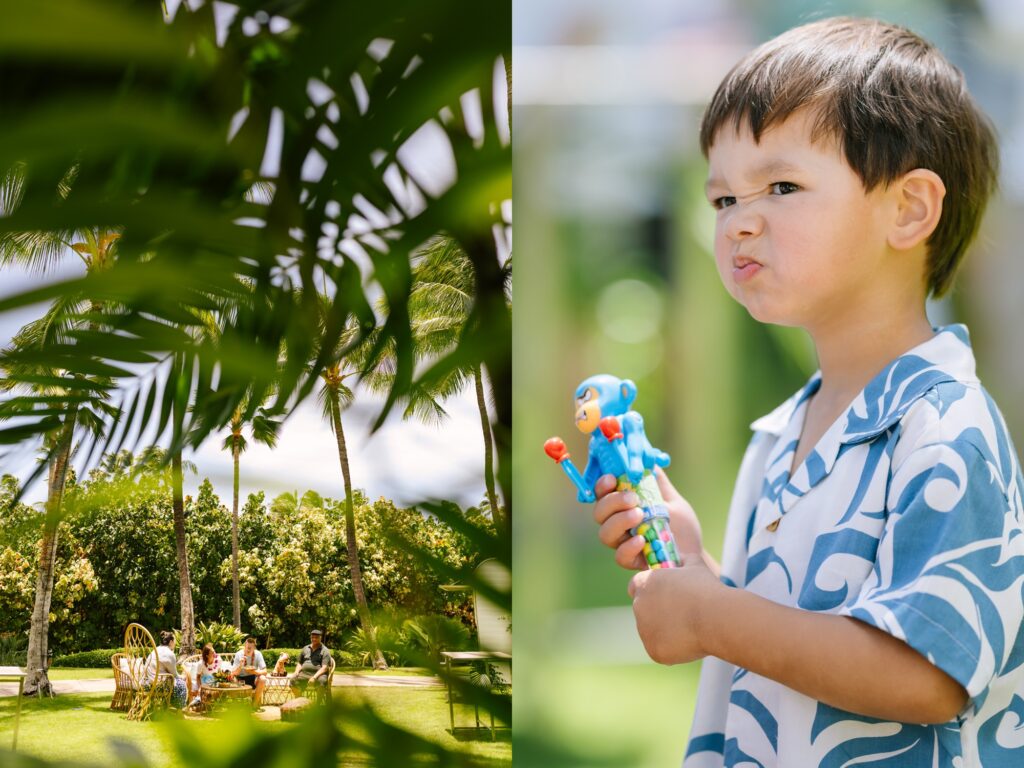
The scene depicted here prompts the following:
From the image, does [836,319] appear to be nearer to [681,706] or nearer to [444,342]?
[444,342]

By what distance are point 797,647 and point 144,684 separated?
34cm

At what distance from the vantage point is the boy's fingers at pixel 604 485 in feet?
Answer: 1.82

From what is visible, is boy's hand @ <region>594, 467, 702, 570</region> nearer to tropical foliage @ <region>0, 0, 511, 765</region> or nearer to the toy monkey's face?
the toy monkey's face

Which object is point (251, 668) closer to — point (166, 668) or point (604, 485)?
point (166, 668)

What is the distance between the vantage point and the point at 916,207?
1.90 ft

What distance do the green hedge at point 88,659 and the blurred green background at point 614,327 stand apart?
1.07 metres

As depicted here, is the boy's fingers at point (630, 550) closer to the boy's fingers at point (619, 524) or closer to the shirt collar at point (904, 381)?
the boy's fingers at point (619, 524)

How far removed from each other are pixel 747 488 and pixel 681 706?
2.37 feet

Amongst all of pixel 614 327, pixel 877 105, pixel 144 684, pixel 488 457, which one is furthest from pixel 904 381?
pixel 614 327

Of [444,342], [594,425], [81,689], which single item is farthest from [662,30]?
[81,689]

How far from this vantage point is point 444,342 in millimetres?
292

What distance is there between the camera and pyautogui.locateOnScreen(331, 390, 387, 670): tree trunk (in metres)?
0.26

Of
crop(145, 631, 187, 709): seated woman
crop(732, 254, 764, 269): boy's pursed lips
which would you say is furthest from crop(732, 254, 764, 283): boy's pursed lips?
Answer: crop(145, 631, 187, 709): seated woman

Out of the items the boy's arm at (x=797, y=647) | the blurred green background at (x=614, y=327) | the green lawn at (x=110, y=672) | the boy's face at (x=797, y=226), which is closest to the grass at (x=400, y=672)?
the green lawn at (x=110, y=672)
